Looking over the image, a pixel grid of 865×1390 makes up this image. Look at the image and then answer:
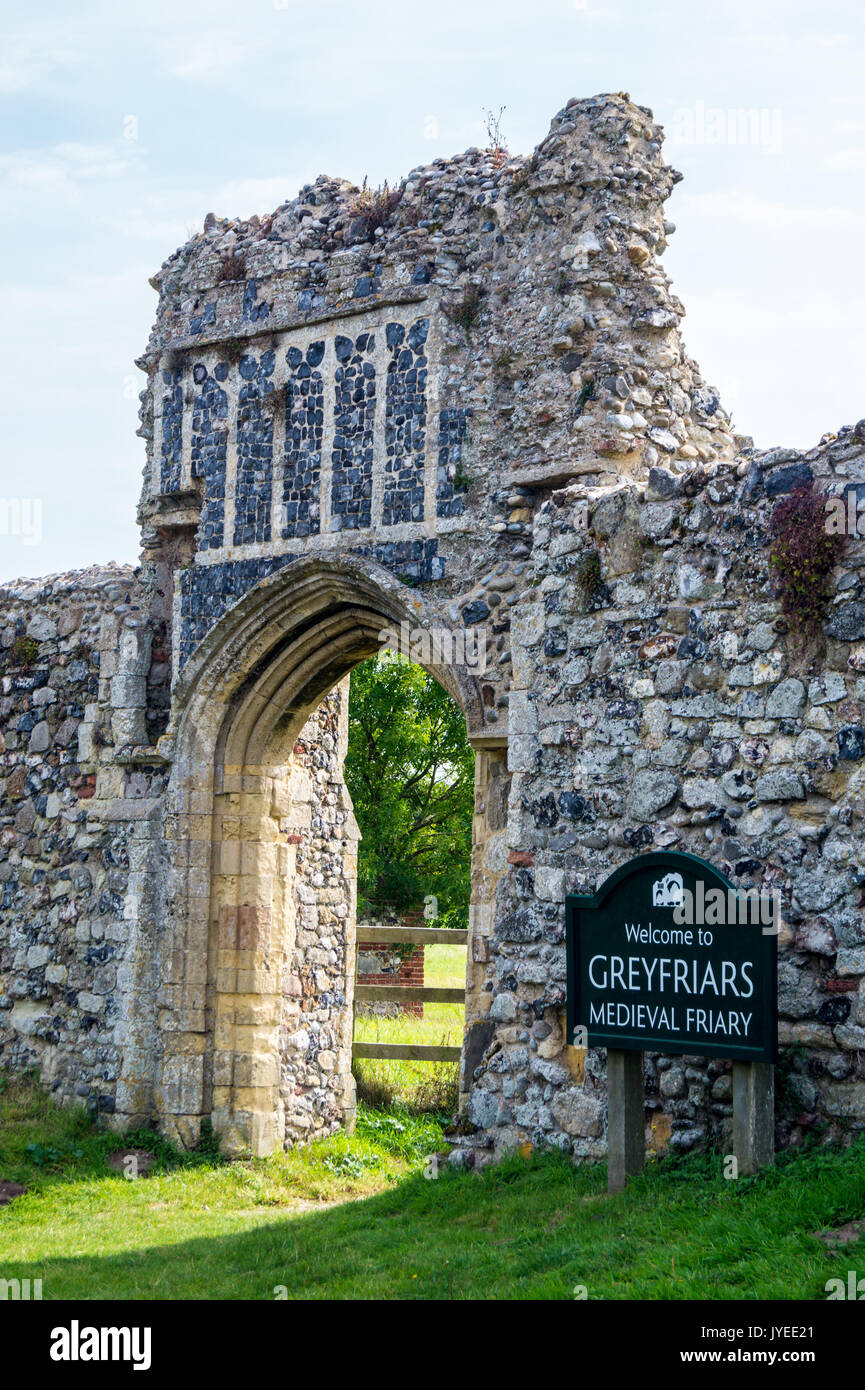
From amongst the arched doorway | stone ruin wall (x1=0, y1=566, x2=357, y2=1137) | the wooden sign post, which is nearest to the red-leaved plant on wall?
the wooden sign post

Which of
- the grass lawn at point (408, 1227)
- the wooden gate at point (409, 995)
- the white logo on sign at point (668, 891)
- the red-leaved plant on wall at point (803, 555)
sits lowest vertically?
the grass lawn at point (408, 1227)

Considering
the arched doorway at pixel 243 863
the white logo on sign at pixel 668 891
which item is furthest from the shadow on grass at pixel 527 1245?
the arched doorway at pixel 243 863

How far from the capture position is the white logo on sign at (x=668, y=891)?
6625 mm

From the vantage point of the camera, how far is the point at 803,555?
6910 millimetres

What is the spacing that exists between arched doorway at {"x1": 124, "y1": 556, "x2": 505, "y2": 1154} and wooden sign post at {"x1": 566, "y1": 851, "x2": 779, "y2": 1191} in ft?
14.3

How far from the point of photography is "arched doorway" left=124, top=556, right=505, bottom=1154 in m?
11.4

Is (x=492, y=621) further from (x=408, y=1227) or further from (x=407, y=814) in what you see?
(x=407, y=814)

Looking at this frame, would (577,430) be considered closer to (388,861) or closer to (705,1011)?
(705,1011)

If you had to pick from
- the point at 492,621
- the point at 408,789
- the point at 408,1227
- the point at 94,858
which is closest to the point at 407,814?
the point at 408,789

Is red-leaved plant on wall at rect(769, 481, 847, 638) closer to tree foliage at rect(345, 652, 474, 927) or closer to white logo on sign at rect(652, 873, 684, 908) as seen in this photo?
white logo on sign at rect(652, 873, 684, 908)

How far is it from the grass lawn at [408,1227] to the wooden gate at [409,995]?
1.95m

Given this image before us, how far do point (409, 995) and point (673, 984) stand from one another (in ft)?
23.6

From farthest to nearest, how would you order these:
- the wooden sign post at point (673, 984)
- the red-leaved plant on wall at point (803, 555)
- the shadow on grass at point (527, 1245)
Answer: the red-leaved plant on wall at point (803, 555), the wooden sign post at point (673, 984), the shadow on grass at point (527, 1245)

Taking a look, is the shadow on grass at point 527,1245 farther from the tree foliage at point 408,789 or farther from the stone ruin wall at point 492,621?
the tree foliage at point 408,789
